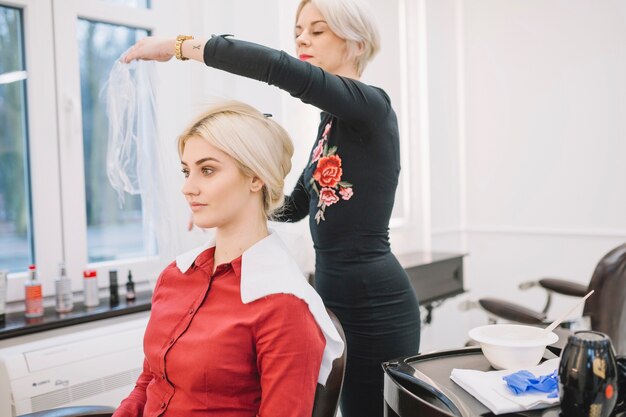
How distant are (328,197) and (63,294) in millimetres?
1048

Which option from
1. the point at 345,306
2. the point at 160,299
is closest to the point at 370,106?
the point at 345,306

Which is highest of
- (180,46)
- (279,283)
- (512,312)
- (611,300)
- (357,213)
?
(180,46)

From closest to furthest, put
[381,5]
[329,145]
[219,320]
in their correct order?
[219,320] → [329,145] → [381,5]

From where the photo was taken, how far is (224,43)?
1.07 m

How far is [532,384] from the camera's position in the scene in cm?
91

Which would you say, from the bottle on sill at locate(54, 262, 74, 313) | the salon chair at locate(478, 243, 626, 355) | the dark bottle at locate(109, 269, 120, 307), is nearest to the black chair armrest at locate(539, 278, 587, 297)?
the salon chair at locate(478, 243, 626, 355)

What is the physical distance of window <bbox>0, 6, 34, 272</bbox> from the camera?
185cm

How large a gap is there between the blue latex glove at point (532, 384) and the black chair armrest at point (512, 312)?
107cm

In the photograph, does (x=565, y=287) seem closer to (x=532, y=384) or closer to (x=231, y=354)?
(x=532, y=384)

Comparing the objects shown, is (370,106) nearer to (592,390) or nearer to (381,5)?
(592,390)

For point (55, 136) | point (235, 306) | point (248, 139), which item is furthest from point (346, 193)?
point (55, 136)

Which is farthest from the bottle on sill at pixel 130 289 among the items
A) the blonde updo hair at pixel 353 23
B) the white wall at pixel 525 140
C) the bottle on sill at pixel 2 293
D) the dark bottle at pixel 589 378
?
the white wall at pixel 525 140

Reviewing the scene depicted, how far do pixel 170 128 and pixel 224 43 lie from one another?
1189 millimetres

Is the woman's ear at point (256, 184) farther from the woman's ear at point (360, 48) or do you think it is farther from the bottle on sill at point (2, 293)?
the bottle on sill at point (2, 293)
